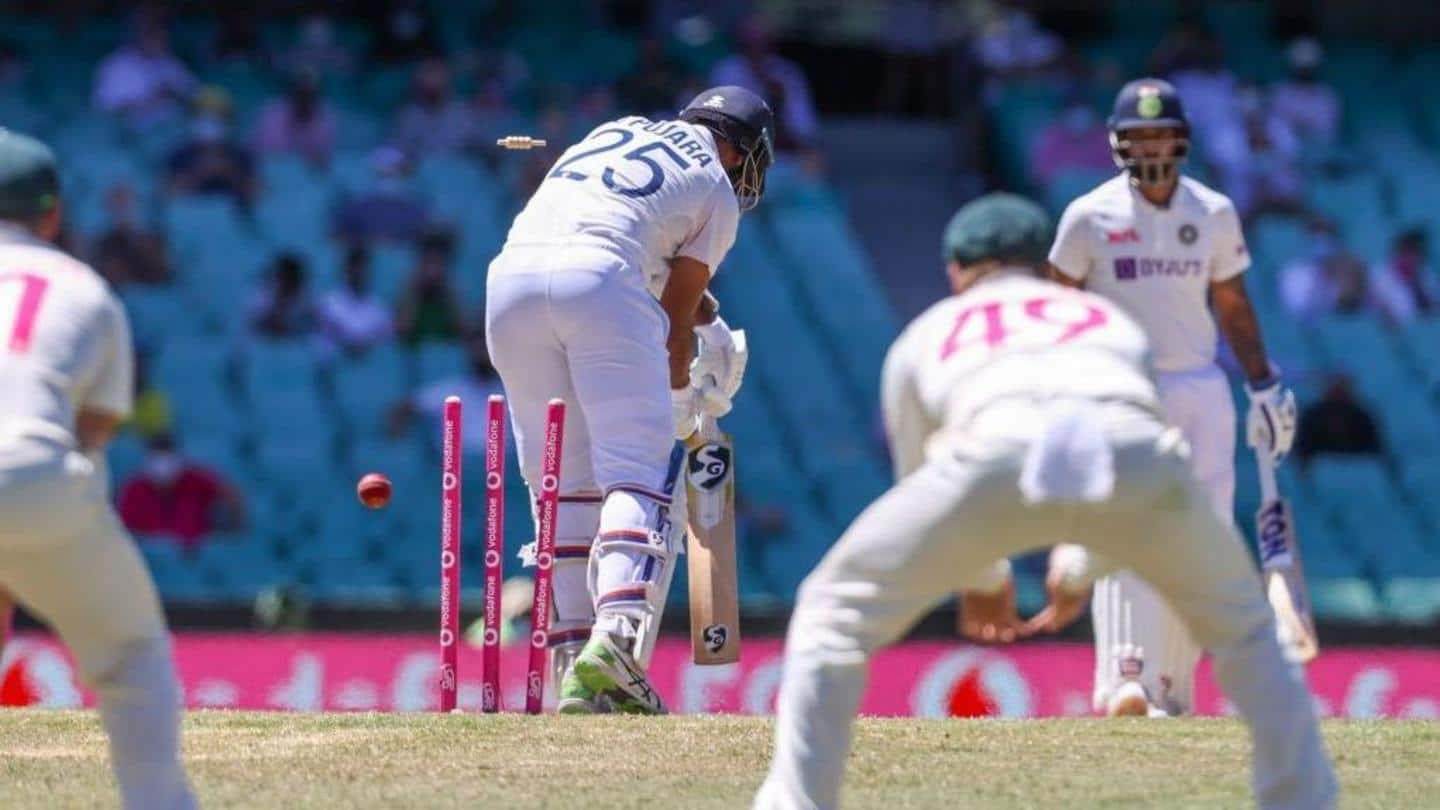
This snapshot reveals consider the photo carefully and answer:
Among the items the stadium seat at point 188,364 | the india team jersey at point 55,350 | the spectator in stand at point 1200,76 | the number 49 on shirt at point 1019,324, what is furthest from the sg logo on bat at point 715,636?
the spectator in stand at point 1200,76

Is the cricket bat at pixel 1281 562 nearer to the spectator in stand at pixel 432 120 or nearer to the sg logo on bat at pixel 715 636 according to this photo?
the sg logo on bat at pixel 715 636

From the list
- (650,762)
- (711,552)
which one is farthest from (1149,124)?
(650,762)

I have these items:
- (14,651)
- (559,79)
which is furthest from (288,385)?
(559,79)

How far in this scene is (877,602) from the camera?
602 centimetres

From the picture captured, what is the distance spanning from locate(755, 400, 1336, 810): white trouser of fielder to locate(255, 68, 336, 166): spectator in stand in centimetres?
1332

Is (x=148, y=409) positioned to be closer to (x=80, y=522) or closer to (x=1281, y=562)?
(x=1281, y=562)

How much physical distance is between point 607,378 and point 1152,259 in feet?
7.93

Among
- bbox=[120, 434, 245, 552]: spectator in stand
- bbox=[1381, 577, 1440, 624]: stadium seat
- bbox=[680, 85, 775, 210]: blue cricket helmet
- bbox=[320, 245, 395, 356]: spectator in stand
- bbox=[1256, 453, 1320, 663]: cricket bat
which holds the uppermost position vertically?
bbox=[680, 85, 775, 210]: blue cricket helmet

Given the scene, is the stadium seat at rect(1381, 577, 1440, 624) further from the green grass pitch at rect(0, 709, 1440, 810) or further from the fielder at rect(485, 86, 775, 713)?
the fielder at rect(485, 86, 775, 713)

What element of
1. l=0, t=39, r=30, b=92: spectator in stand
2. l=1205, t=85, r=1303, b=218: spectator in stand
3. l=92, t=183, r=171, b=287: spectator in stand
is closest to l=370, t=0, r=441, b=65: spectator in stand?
l=0, t=39, r=30, b=92: spectator in stand

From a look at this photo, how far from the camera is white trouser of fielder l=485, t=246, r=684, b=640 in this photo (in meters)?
8.66

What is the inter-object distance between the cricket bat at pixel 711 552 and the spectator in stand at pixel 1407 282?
35.9ft

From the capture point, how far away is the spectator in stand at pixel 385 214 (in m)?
18.2

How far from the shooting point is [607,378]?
8734 mm
